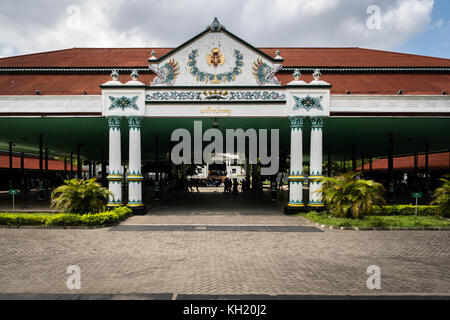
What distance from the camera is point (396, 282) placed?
6.00m

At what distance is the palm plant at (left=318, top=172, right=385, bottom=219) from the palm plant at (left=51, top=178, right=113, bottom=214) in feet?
31.5

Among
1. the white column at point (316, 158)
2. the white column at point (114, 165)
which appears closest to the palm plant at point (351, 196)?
the white column at point (316, 158)

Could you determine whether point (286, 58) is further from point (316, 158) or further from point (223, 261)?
point (223, 261)

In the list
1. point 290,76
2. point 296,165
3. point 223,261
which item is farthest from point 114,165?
point 290,76

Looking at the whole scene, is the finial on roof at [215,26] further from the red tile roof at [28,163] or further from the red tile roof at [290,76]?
the red tile roof at [28,163]

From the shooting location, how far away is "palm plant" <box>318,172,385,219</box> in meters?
12.5

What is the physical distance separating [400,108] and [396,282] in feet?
36.3

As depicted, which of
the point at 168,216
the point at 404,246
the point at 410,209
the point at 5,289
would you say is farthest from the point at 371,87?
the point at 5,289

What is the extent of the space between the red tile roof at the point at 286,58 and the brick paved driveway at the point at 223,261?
10.7m

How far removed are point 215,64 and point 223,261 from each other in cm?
998

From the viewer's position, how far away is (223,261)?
7.39 m

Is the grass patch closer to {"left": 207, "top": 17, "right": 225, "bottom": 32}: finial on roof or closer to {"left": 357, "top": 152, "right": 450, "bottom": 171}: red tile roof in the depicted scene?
{"left": 207, "top": 17, "right": 225, "bottom": 32}: finial on roof

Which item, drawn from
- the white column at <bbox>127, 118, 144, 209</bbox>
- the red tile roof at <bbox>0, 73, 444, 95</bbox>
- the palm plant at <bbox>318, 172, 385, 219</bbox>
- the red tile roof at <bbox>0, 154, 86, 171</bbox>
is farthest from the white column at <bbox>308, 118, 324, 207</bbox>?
the red tile roof at <bbox>0, 154, 86, 171</bbox>

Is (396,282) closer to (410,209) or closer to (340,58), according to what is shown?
(410,209)
